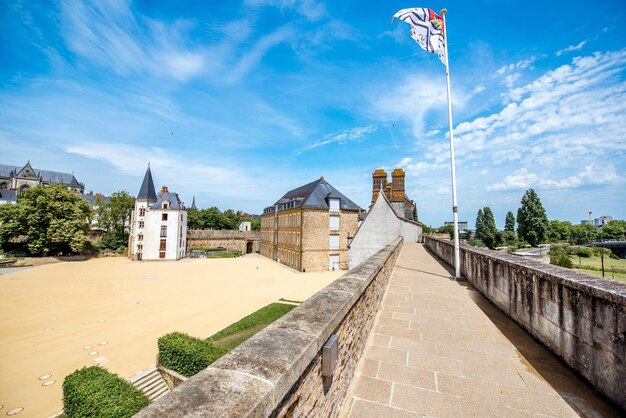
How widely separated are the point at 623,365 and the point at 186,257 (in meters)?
50.2

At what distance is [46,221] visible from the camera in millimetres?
35875

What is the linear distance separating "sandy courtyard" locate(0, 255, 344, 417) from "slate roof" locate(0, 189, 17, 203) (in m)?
41.2

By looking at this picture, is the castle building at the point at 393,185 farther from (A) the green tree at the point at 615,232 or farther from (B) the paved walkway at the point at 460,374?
(A) the green tree at the point at 615,232

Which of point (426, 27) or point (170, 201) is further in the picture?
point (170, 201)

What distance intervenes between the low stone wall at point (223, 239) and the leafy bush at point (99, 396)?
47.5 m

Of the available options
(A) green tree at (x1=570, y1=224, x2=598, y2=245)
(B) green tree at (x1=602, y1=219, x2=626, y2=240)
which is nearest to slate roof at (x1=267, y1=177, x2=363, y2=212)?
(A) green tree at (x1=570, y1=224, x2=598, y2=245)

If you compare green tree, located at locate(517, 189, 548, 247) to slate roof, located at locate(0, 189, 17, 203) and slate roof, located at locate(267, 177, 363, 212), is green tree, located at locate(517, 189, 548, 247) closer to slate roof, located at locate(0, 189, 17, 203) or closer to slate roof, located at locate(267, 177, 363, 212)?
slate roof, located at locate(267, 177, 363, 212)

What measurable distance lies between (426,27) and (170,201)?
43047mm

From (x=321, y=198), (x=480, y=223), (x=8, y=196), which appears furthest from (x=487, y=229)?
(x=8, y=196)

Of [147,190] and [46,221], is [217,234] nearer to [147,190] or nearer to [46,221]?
[147,190]

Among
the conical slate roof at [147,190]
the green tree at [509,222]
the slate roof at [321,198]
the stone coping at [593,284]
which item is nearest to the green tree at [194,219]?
the conical slate roof at [147,190]

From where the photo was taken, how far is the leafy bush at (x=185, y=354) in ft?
27.3

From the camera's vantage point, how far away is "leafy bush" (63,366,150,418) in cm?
591

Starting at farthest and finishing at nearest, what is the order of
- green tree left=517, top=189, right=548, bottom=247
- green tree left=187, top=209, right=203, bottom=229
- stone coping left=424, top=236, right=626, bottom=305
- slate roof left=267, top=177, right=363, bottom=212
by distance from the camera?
1. green tree left=187, top=209, right=203, bottom=229
2. green tree left=517, top=189, right=548, bottom=247
3. slate roof left=267, top=177, right=363, bottom=212
4. stone coping left=424, top=236, right=626, bottom=305
